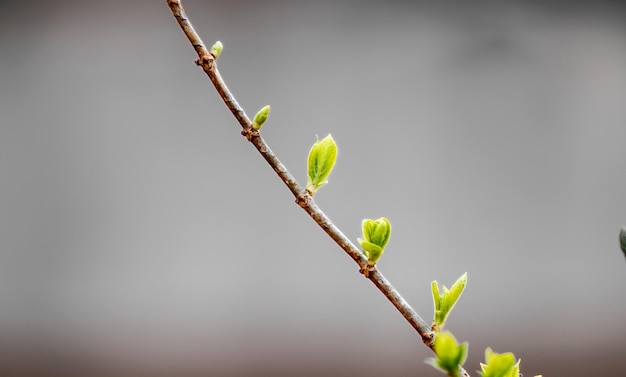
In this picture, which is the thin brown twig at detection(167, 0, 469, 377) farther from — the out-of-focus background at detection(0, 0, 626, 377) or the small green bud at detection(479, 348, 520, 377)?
the out-of-focus background at detection(0, 0, 626, 377)

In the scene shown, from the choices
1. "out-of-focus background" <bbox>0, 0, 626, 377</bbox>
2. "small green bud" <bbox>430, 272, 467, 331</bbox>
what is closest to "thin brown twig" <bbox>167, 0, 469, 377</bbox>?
"small green bud" <bbox>430, 272, 467, 331</bbox>

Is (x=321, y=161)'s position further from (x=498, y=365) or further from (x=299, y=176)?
(x=299, y=176)

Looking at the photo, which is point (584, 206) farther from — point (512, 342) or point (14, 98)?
point (14, 98)

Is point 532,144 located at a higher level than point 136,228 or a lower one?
higher

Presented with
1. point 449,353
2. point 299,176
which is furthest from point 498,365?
point 299,176

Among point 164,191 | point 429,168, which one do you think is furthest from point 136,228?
point 429,168

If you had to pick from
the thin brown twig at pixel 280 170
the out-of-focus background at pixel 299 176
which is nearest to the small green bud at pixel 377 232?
the thin brown twig at pixel 280 170
